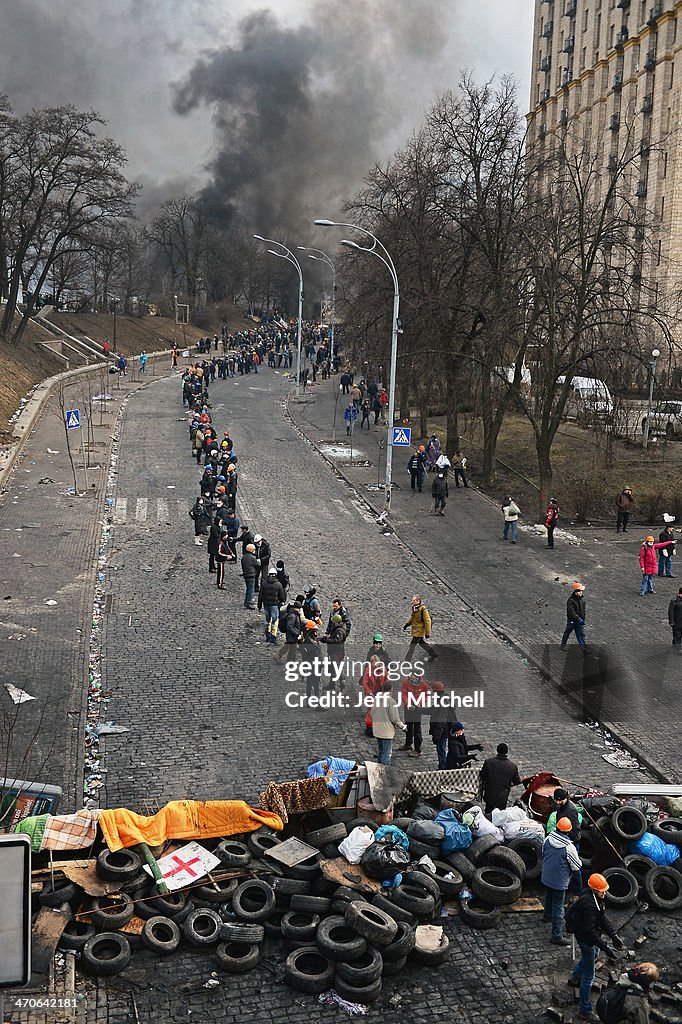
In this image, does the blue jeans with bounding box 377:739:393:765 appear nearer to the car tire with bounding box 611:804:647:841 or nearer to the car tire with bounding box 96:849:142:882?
the car tire with bounding box 611:804:647:841

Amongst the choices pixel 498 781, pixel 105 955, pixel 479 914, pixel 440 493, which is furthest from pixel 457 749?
pixel 440 493

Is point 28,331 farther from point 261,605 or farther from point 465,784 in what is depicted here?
point 465,784

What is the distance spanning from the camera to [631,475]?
3297 cm

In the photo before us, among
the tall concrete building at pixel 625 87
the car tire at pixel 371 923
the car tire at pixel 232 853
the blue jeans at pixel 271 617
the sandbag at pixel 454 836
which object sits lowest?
the car tire at pixel 371 923

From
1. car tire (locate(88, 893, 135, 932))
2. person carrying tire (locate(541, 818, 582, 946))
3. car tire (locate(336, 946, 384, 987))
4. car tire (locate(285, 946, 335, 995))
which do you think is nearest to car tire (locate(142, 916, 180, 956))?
car tire (locate(88, 893, 135, 932))

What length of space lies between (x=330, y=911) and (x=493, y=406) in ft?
80.4

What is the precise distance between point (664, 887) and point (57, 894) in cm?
578

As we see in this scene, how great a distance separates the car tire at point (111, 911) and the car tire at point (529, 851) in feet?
12.4

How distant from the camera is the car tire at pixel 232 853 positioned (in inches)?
392

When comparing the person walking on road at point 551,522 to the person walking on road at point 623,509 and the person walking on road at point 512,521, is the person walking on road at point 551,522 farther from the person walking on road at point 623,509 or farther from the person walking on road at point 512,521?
the person walking on road at point 623,509

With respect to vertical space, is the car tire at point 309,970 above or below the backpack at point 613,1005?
below

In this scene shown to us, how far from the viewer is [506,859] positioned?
1013cm

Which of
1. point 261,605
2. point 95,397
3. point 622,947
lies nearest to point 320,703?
point 261,605

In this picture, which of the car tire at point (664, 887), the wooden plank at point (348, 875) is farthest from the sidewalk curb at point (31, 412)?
the car tire at point (664, 887)
